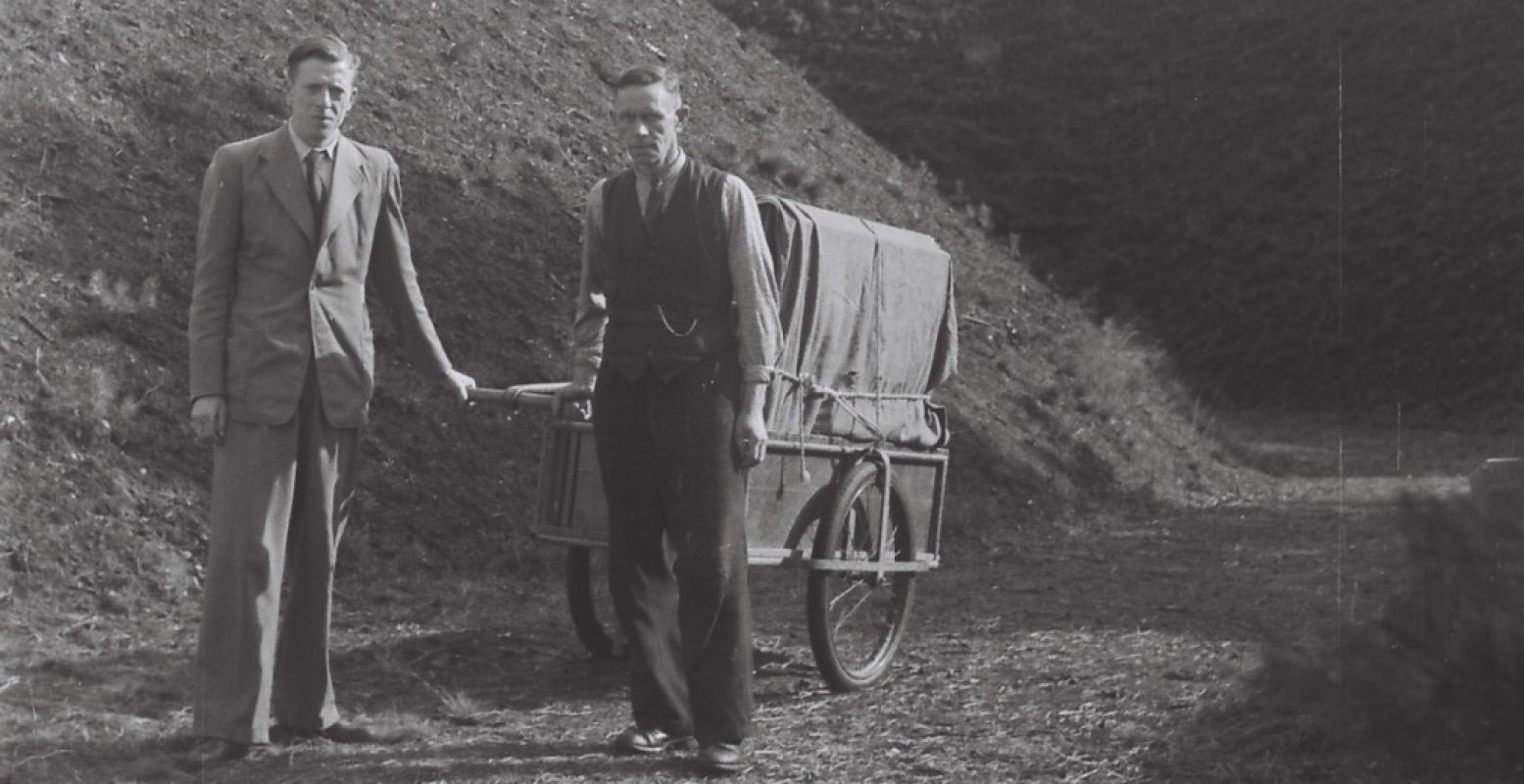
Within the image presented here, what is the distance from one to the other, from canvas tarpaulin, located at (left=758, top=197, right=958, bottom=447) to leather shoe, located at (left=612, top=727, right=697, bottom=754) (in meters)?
1.35

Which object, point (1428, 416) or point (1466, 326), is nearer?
point (1428, 416)

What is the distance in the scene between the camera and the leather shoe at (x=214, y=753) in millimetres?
5921

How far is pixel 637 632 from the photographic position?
612 cm

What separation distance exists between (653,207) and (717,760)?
1721 millimetres

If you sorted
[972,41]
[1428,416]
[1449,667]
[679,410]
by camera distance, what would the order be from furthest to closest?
1. [972,41]
2. [1428,416]
3. [679,410]
4. [1449,667]

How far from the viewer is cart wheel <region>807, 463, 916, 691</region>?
284 inches

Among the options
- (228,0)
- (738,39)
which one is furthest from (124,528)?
(738,39)

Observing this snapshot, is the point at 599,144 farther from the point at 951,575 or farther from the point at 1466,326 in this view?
the point at 1466,326

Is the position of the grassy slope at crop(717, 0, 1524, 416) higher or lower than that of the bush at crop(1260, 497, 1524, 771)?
higher

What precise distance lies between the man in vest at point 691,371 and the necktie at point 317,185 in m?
0.88

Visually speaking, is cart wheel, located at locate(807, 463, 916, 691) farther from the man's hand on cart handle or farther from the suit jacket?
the suit jacket

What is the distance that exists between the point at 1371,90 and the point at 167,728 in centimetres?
2693

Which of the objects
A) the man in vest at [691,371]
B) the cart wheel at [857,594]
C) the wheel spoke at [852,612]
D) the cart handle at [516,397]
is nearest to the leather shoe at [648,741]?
the man in vest at [691,371]

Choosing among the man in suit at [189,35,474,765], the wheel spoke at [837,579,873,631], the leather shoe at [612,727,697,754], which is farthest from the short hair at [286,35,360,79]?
the wheel spoke at [837,579,873,631]
